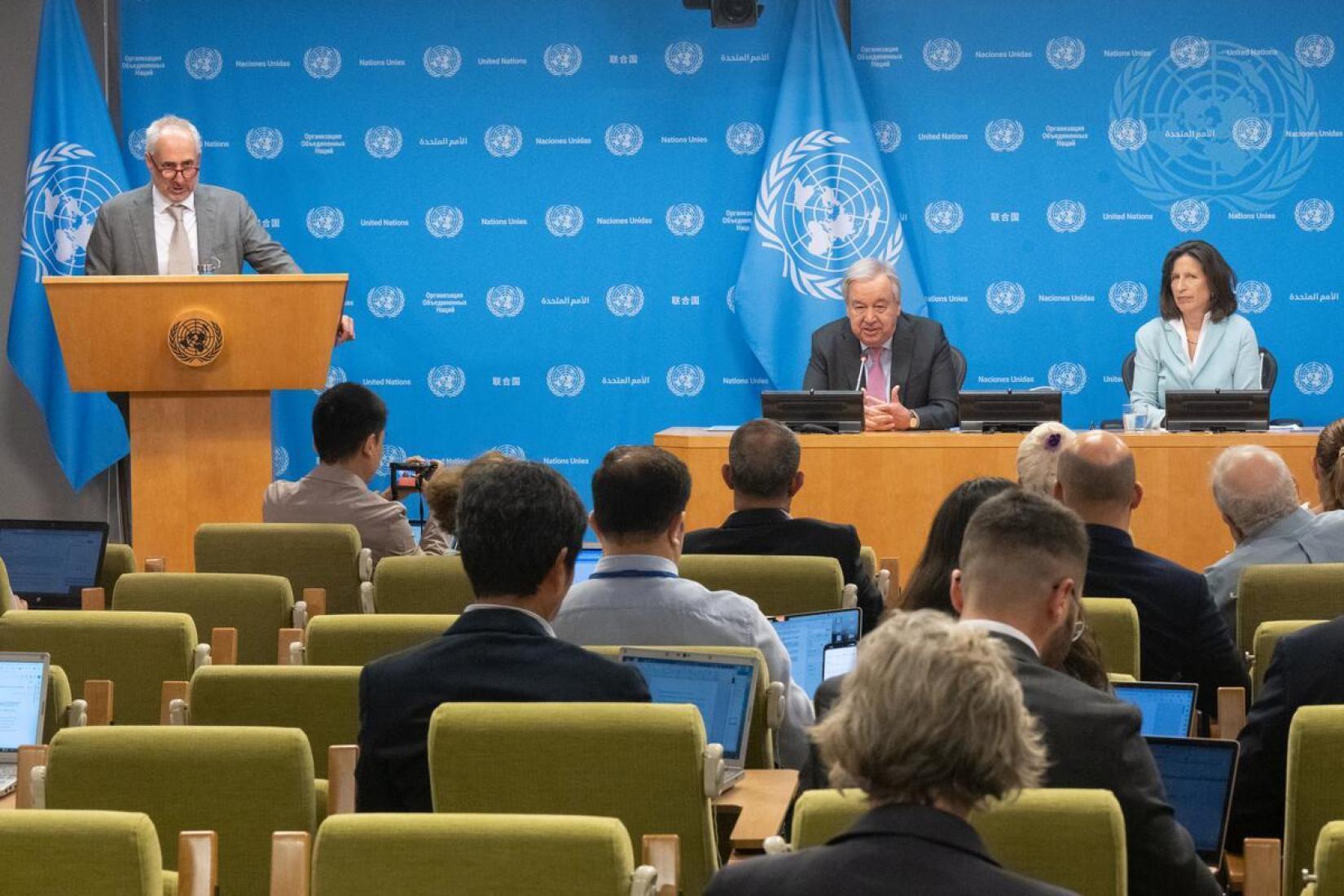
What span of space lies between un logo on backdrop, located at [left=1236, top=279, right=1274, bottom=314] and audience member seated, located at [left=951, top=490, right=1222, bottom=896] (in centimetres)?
738

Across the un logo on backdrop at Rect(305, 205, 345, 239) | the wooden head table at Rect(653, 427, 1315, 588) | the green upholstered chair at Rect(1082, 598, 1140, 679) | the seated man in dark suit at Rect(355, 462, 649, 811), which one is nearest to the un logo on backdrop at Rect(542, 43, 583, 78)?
the un logo on backdrop at Rect(305, 205, 345, 239)

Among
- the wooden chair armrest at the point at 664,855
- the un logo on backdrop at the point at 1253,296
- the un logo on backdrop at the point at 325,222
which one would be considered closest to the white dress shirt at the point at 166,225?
the un logo on backdrop at the point at 325,222

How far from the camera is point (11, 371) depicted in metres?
9.89

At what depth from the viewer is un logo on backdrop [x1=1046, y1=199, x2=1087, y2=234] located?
1004 cm

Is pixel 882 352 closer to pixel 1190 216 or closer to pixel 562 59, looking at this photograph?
pixel 1190 216

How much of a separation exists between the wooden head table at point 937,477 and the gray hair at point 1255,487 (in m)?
2.29

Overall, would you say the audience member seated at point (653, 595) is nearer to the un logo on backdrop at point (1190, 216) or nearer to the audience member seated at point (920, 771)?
the audience member seated at point (920, 771)

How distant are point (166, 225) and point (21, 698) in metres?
4.74

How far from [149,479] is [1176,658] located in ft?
14.4

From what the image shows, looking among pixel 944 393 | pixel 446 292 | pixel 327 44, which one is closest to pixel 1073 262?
pixel 944 393

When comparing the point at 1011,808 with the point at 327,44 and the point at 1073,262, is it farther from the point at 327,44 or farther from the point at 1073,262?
the point at 327,44

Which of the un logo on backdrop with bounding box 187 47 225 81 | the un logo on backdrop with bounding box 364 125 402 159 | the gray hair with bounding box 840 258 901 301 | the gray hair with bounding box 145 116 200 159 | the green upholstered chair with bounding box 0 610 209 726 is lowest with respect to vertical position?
the green upholstered chair with bounding box 0 610 209 726

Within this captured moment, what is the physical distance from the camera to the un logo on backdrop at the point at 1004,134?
33.0ft

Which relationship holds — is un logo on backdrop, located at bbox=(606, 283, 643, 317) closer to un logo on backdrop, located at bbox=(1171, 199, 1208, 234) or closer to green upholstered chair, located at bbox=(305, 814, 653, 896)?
un logo on backdrop, located at bbox=(1171, 199, 1208, 234)
